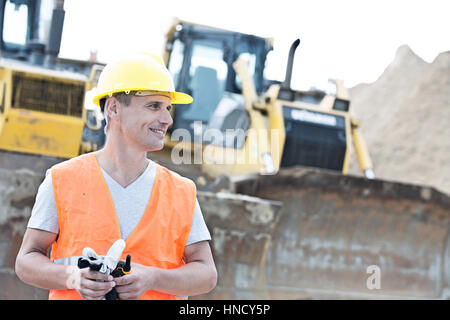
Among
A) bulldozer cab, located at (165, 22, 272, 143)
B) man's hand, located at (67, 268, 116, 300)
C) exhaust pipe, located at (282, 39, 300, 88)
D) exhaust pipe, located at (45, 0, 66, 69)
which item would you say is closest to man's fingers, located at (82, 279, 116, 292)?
man's hand, located at (67, 268, 116, 300)

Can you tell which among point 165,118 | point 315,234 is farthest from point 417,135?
point 165,118

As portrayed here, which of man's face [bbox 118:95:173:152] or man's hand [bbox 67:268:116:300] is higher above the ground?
man's face [bbox 118:95:173:152]

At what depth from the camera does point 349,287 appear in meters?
5.99

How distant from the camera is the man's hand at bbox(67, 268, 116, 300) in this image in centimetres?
153

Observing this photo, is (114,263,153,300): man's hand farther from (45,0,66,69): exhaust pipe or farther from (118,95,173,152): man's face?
(45,0,66,69): exhaust pipe

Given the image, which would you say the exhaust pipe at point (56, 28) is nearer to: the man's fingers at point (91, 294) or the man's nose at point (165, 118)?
the man's nose at point (165, 118)

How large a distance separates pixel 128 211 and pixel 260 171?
16.7ft

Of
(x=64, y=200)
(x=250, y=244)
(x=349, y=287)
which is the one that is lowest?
(x=349, y=287)

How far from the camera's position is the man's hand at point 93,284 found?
1530 mm

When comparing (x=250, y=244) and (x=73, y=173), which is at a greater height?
(x=73, y=173)

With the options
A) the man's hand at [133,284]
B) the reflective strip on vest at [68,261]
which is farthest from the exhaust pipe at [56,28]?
the man's hand at [133,284]

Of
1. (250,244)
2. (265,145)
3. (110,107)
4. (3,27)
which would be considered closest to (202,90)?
(265,145)
